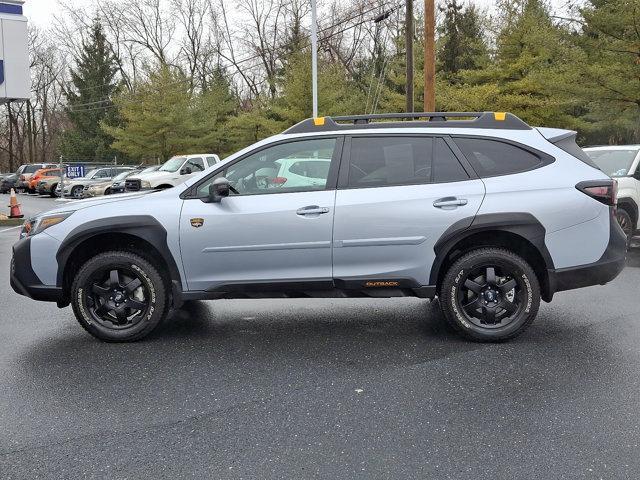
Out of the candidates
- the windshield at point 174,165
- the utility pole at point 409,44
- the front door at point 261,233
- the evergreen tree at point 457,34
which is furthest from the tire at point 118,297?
the evergreen tree at point 457,34

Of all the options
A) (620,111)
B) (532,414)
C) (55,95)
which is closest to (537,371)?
(532,414)

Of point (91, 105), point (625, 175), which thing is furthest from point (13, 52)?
point (91, 105)

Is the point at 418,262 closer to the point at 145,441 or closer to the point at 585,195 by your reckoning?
the point at 585,195

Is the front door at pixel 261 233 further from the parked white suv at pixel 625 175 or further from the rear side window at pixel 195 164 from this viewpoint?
the rear side window at pixel 195 164

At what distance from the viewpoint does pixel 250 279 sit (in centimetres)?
473

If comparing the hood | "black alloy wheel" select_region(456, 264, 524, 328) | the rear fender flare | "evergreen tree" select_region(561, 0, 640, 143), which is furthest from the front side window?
"evergreen tree" select_region(561, 0, 640, 143)

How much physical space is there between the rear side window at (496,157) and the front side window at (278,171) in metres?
1.12

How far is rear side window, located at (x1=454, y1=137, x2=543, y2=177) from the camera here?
4.74m

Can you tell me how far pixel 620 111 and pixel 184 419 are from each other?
24.4 meters

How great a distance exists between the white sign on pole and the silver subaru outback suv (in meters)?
15.3

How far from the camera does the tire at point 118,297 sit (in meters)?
4.79

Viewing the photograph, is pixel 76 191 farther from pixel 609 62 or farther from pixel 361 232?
pixel 361 232

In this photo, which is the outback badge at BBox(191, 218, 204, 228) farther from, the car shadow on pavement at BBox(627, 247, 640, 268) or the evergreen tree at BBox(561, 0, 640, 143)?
the evergreen tree at BBox(561, 0, 640, 143)

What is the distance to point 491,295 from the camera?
472cm
